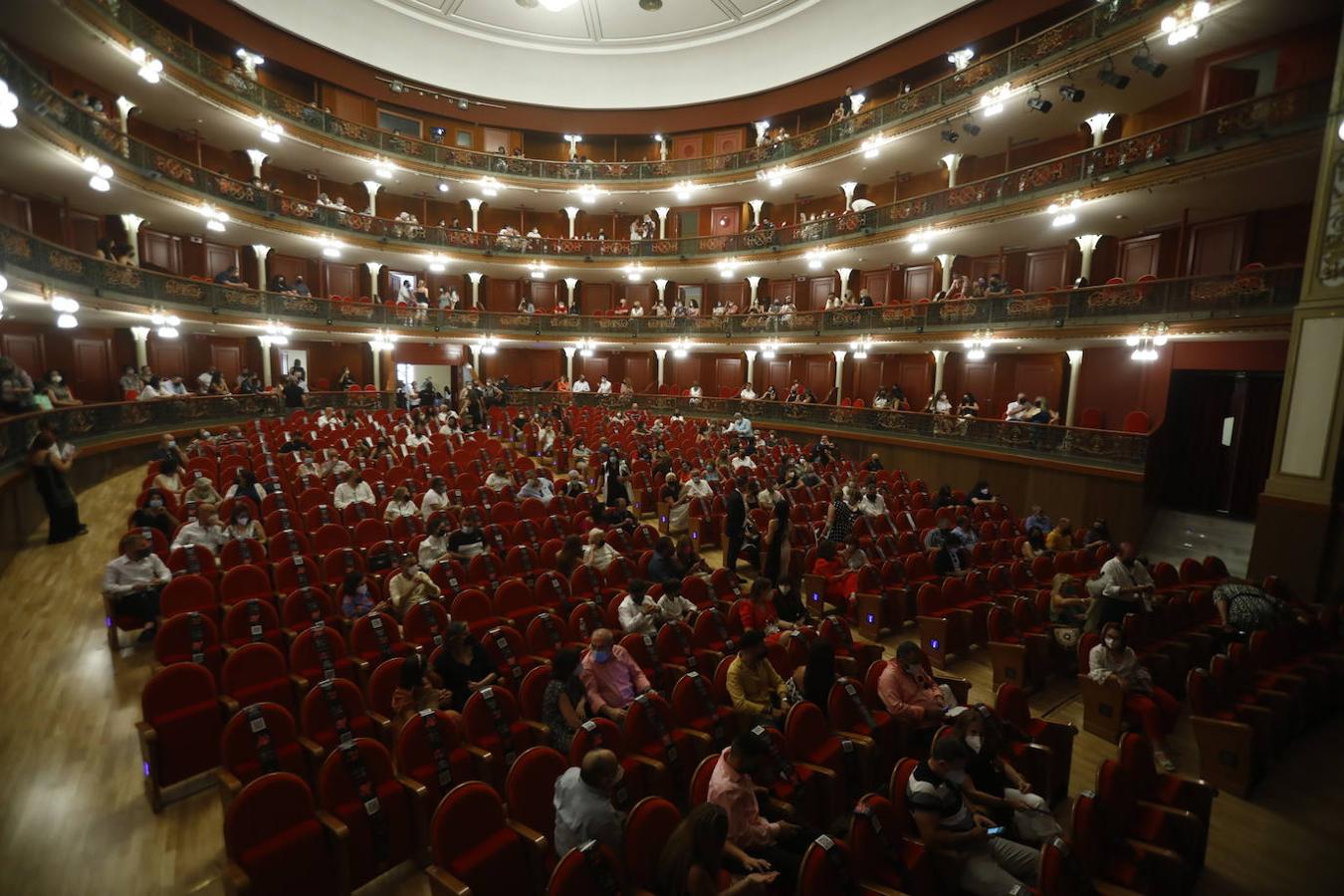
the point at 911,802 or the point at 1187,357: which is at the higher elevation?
the point at 1187,357

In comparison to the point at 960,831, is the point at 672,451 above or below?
above

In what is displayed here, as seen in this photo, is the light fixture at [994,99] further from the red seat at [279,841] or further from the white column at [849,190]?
the red seat at [279,841]

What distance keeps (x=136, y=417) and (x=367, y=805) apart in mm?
14091

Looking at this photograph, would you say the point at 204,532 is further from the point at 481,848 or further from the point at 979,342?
the point at 979,342

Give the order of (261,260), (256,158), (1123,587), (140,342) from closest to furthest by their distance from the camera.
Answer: (1123,587), (140,342), (256,158), (261,260)

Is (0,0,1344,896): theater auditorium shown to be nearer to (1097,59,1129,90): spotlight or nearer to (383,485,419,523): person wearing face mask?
(383,485,419,523): person wearing face mask

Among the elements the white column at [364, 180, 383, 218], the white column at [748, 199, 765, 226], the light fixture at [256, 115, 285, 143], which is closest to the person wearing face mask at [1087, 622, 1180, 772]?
the white column at [748, 199, 765, 226]

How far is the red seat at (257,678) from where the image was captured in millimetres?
4195

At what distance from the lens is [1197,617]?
7.39 meters

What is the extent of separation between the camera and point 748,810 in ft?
10.7

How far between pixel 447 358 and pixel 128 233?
10998mm

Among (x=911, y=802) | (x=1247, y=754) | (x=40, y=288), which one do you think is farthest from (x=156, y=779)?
(x=40, y=288)

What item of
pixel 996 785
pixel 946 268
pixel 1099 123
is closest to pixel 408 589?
pixel 996 785

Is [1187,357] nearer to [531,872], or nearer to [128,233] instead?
[531,872]
